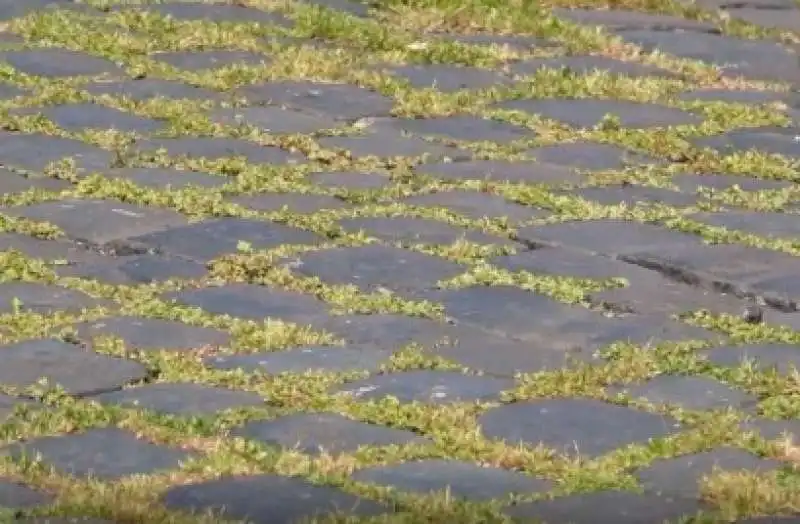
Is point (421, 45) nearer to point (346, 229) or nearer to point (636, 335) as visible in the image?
point (346, 229)

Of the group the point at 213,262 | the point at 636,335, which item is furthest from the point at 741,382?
the point at 213,262

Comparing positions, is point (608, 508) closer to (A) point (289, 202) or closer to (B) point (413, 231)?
(B) point (413, 231)

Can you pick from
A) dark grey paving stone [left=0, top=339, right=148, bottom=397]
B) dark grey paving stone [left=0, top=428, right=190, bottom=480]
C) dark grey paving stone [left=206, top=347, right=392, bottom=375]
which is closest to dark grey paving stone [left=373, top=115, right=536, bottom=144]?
dark grey paving stone [left=206, top=347, right=392, bottom=375]

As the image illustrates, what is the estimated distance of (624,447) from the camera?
4020mm

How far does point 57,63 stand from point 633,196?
6.78ft

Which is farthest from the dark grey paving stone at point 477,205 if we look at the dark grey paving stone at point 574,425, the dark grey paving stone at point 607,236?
the dark grey paving stone at point 574,425

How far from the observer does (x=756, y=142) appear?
6.62 m

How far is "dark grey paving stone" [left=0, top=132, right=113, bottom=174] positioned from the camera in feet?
19.3

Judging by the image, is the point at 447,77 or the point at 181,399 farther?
the point at 447,77

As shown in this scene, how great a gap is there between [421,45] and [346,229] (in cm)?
212

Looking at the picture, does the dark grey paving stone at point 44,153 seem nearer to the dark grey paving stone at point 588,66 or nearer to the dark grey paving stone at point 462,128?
the dark grey paving stone at point 462,128

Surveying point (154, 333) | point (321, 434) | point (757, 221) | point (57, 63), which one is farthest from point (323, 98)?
point (321, 434)

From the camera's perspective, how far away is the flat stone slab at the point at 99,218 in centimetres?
529

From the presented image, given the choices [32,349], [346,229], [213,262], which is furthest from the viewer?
[346,229]
